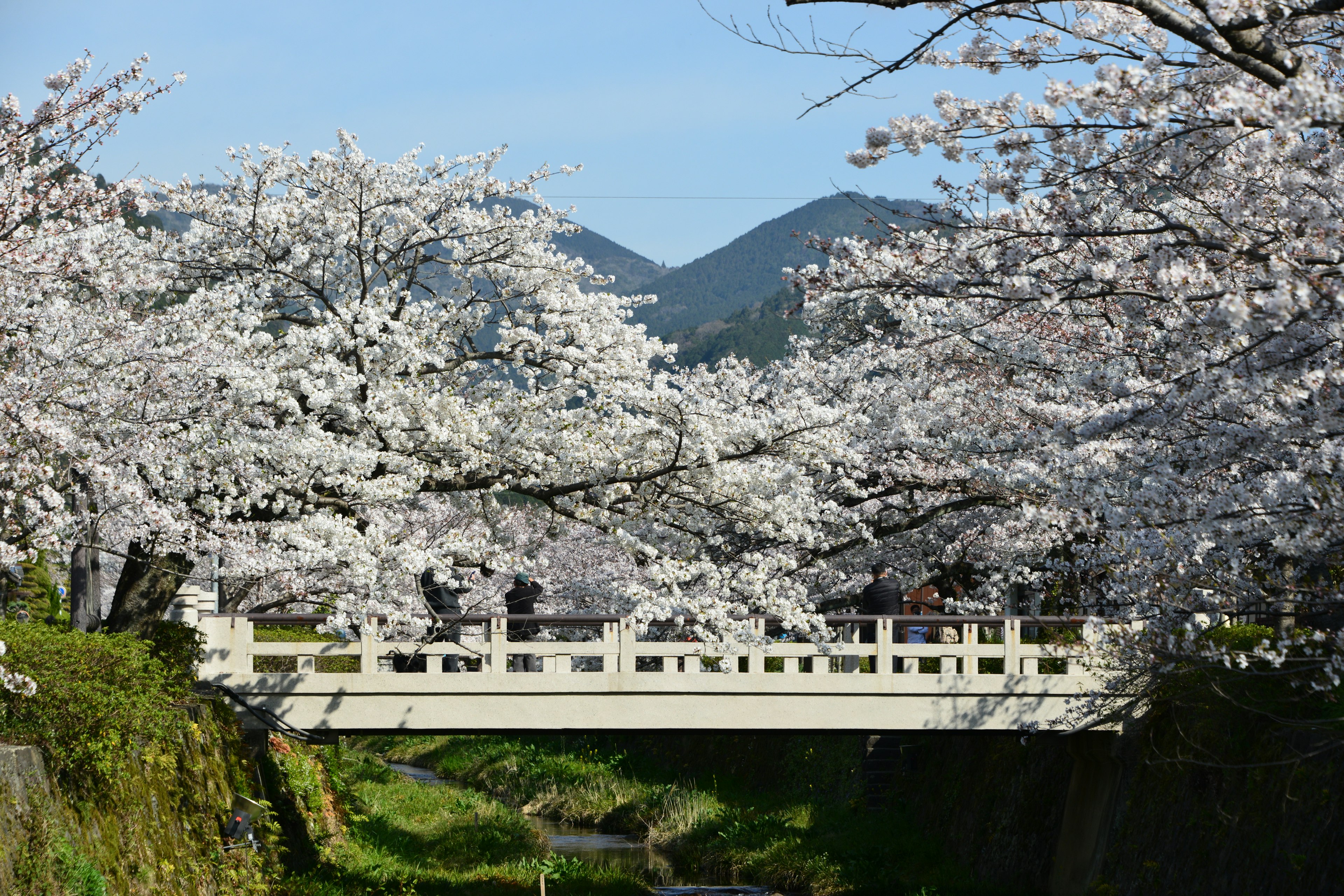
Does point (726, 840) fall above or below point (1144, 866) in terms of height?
below

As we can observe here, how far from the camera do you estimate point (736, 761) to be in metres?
27.9

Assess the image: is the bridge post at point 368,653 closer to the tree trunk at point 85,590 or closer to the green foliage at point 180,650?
the green foliage at point 180,650

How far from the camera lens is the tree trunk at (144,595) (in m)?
13.2

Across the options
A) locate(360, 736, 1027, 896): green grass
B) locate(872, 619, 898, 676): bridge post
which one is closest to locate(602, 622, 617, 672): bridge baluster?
locate(872, 619, 898, 676): bridge post

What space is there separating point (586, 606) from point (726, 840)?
19.4 ft

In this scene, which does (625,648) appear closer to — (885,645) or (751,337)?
(885,645)

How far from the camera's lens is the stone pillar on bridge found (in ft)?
50.2

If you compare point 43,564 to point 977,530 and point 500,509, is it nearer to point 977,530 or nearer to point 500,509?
point 500,509

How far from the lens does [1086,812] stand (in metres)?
15.9

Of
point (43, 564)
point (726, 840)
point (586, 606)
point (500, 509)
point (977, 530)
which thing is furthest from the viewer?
point (43, 564)

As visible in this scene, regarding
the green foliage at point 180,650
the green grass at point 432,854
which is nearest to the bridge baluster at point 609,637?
the green grass at point 432,854

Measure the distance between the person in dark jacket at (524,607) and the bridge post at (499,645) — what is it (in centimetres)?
47

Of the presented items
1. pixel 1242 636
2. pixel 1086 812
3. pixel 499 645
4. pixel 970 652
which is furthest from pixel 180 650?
pixel 1242 636

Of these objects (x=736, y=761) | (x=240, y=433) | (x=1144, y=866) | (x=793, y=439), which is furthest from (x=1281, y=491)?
(x=736, y=761)
